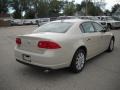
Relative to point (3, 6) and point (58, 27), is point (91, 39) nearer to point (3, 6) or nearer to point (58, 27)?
point (58, 27)

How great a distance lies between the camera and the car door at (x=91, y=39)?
516 centimetres

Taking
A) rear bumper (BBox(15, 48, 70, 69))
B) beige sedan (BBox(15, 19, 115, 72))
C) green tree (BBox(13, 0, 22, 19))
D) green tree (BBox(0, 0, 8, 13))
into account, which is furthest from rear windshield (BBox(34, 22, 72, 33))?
green tree (BBox(0, 0, 8, 13))

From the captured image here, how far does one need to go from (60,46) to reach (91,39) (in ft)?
5.21

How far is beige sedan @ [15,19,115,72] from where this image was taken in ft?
13.4

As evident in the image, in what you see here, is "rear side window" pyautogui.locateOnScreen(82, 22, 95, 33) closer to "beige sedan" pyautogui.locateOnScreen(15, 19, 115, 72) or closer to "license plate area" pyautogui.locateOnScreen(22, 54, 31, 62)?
"beige sedan" pyautogui.locateOnScreen(15, 19, 115, 72)

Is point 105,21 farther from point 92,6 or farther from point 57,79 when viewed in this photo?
point 92,6

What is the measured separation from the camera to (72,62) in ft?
14.9

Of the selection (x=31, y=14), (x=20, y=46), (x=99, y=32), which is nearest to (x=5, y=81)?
(x=20, y=46)

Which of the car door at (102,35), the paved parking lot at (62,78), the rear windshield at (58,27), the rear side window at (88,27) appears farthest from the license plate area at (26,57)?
the car door at (102,35)

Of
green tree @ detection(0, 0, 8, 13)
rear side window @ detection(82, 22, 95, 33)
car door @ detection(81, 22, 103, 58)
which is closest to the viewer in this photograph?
car door @ detection(81, 22, 103, 58)

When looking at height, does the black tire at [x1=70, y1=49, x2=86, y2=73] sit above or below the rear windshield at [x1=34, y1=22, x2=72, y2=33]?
below

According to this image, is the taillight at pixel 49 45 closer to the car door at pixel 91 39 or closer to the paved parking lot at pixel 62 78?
the paved parking lot at pixel 62 78

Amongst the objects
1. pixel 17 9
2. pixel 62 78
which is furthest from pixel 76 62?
pixel 17 9

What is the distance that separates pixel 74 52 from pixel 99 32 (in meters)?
1.95
